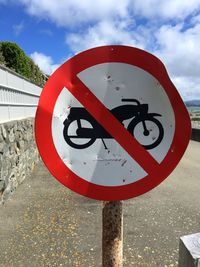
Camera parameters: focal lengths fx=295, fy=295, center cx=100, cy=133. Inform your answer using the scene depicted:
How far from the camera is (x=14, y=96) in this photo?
6766 mm

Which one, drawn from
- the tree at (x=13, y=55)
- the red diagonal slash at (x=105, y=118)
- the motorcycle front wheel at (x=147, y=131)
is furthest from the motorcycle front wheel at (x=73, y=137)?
the tree at (x=13, y=55)

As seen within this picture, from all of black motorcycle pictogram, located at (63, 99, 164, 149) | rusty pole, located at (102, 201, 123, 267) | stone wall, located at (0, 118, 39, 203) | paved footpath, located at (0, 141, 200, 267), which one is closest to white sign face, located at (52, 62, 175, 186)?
black motorcycle pictogram, located at (63, 99, 164, 149)

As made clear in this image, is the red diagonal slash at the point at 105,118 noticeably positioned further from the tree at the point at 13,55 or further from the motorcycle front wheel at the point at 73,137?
the tree at the point at 13,55

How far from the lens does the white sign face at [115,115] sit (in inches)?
58.3

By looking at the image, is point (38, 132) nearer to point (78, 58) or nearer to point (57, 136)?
point (57, 136)

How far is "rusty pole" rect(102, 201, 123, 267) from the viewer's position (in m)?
1.63

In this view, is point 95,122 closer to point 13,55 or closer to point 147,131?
point 147,131

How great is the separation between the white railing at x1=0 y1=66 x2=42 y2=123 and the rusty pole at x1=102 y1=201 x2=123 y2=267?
4.29 m

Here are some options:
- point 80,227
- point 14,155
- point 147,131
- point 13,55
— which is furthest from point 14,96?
point 147,131

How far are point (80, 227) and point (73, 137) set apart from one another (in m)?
2.75

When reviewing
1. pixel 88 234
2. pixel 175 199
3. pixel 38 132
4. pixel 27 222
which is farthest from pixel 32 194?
pixel 38 132

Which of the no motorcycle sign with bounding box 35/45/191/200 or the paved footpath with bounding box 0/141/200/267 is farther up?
the no motorcycle sign with bounding box 35/45/191/200

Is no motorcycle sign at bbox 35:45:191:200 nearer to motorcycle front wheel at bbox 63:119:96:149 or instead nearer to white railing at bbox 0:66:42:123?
motorcycle front wheel at bbox 63:119:96:149

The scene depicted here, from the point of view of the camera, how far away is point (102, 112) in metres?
1.49
